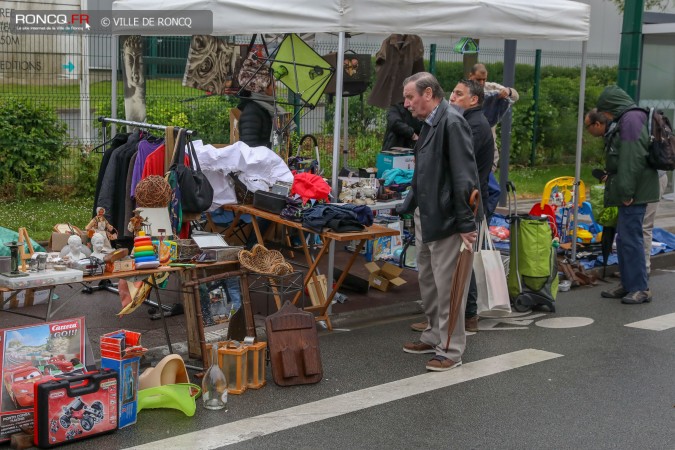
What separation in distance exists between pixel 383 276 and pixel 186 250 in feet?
9.77

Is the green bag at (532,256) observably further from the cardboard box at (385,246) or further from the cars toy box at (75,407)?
the cars toy box at (75,407)

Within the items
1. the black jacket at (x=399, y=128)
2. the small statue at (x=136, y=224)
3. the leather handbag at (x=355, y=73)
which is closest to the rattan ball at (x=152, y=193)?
the small statue at (x=136, y=224)

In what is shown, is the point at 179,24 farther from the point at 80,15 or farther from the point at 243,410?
the point at 80,15

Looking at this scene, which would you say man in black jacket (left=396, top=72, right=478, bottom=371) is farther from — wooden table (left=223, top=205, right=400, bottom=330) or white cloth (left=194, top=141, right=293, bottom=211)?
Answer: white cloth (left=194, top=141, right=293, bottom=211)

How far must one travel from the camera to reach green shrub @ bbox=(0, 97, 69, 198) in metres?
12.3

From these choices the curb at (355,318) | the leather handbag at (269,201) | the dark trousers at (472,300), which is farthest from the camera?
the leather handbag at (269,201)

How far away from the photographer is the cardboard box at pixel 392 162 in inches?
386

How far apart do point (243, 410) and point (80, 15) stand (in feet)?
34.0

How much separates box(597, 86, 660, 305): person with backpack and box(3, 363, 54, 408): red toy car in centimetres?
568

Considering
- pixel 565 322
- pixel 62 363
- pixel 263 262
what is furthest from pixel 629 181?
pixel 62 363

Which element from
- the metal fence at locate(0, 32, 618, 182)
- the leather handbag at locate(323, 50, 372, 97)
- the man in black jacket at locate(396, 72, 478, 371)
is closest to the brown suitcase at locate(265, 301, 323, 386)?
the man in black jacket at locate(396, 72, 478, 371)

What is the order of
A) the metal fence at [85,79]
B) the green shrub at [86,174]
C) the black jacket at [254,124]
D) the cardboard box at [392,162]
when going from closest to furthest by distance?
the black jacket at [254,124] → the cardboard box at [392,162] → the green shrub at [86,174] → the metal fence at [85,79]

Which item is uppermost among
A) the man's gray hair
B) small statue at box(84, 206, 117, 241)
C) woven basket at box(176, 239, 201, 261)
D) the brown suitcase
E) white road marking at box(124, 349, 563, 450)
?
the man's gray hair

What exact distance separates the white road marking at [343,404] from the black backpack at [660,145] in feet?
8.23
